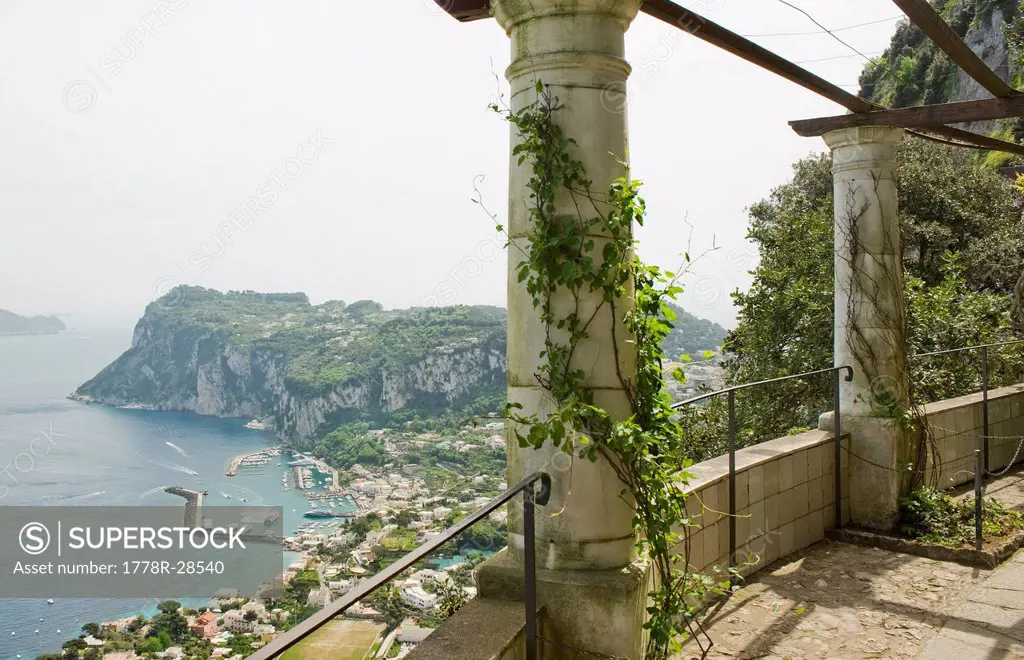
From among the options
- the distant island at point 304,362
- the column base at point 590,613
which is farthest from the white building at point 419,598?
the distant island at point 304,362

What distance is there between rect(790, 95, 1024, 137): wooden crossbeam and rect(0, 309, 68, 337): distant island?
25340 millimetres

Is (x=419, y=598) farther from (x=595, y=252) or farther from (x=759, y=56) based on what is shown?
(x=759, y=56)

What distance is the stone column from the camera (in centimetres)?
470

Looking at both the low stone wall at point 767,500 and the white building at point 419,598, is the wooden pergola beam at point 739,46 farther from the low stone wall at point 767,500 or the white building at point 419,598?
the white building at point 419,598

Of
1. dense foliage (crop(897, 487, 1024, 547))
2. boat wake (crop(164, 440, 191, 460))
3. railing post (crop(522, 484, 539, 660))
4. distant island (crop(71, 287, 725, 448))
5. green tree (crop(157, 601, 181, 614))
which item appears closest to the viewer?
railing post (crop(522, 484, 539, 660))

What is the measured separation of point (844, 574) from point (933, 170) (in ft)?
35.6

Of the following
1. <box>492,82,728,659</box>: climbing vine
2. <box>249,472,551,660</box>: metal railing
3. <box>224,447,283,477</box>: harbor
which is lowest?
<box>224,447,283,477</box>: harbor

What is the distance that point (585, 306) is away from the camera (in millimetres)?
2158

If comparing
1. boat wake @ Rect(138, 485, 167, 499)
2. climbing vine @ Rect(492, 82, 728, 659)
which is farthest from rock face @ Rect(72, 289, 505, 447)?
climbing vine @ Rect(492, 82, 728, 659)

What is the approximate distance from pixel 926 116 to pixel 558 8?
342 cm

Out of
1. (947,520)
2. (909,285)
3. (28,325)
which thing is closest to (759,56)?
(947,520)

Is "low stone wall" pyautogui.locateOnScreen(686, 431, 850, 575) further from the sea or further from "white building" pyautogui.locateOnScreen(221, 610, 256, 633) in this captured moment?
the sea

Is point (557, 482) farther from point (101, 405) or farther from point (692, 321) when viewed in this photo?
point (101, 405)

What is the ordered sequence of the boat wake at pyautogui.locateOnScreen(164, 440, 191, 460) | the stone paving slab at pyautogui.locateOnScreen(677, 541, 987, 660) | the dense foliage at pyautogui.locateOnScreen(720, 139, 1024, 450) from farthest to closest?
the boat wake at pyautogui.locateOnScreen(164, 440, 191, 460)
the dense foliage at pyautogui.locateOnScreen(720, 139, 1024, 450)
the stone paving slab at pyautogui.locateOnScreen(677, 541, 987, 660)
